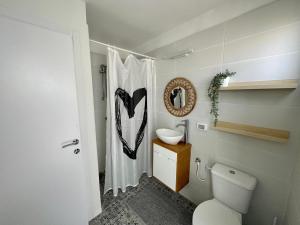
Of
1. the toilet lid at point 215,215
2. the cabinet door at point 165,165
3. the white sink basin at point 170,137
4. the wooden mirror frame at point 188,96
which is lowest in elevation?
the toilet lid at point 215,215

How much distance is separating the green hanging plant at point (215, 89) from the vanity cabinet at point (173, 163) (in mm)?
583

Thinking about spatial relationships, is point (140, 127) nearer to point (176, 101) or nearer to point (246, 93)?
point (176, 101)

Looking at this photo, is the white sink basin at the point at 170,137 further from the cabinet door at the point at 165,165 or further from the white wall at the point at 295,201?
the white wall at the point at 295,201

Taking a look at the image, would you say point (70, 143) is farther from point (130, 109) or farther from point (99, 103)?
point (99, 103)

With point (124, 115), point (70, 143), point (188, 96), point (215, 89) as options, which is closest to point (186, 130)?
point (188, 96)

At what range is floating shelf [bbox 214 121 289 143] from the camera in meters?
1.01

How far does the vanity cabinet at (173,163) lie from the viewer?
1.56m

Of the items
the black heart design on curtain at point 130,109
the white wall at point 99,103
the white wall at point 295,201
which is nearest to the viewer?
the white wall at point 295,201

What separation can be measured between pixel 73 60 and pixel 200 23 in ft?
4.89

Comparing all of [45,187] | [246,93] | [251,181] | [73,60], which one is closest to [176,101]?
[246,93]

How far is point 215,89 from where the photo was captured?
4.41 ft

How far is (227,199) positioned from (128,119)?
4.81 feet

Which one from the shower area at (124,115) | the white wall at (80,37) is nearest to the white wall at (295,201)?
the shower area at (124,115)

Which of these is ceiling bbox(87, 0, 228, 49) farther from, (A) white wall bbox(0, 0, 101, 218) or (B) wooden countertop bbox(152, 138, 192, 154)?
(B) wooden countertop bbox(152, 138, 192, 154)
